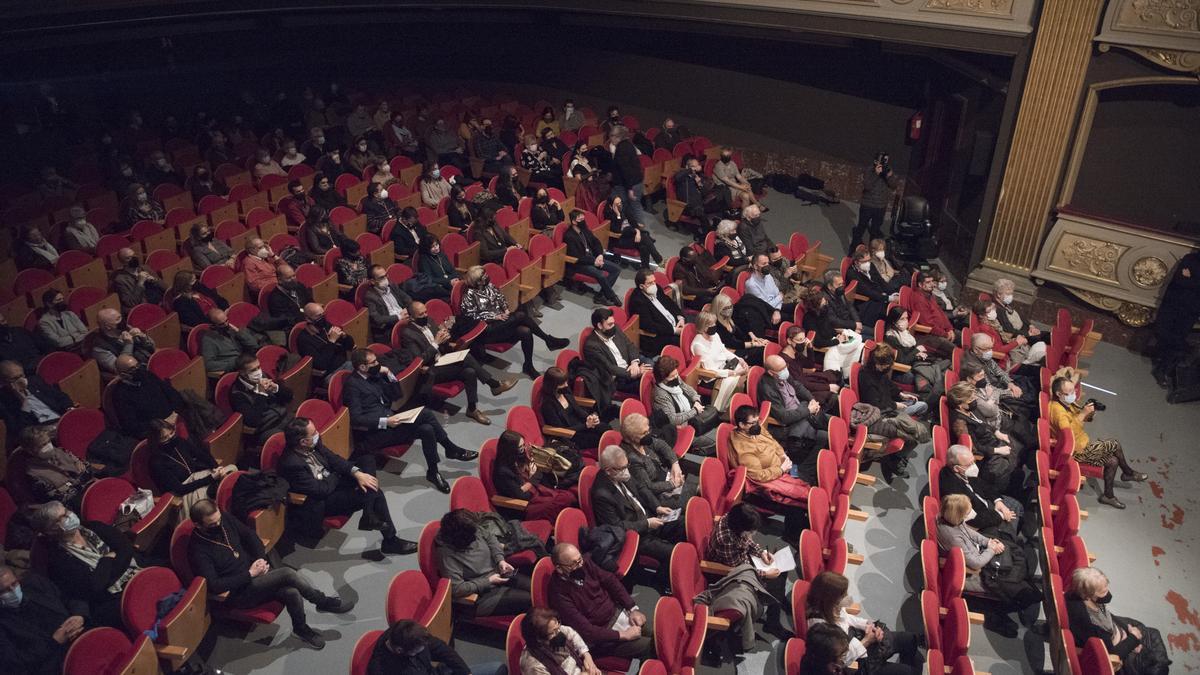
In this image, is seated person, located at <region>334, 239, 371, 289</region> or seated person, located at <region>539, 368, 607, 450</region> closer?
seated person, located at <region>539, 368, 607, 450</region>

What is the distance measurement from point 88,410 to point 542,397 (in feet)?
7.65

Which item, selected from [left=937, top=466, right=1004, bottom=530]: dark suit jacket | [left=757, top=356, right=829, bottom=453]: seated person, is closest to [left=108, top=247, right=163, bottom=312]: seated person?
[left=757, top=356, right=829, bottom=453]: seated person

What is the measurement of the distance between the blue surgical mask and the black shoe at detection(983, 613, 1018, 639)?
4.24 metres

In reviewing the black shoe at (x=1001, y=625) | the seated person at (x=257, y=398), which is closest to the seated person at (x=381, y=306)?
the seated person at (x=257, y=398)

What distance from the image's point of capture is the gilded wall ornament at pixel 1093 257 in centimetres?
675

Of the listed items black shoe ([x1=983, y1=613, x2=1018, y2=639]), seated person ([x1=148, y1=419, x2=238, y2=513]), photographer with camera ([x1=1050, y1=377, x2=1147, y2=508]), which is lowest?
black shoe ([x1=983, y1=613, x2=1018, y2=639])

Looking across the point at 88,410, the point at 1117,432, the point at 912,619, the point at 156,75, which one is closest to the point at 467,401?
the point at 88,410

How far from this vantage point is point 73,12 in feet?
24.8

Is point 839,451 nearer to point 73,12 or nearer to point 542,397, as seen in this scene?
point 542,397

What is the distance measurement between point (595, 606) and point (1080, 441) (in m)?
3.45

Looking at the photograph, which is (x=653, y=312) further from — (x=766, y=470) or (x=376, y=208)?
(x=376, y=208)

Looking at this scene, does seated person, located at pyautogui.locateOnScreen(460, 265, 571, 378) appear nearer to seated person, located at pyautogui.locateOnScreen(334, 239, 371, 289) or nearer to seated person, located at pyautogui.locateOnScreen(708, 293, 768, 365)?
seated person, located at pyautogui.locateOnScreen(334, 239, 371, 289)

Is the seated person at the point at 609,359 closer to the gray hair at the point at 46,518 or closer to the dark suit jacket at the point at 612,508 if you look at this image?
the dark suit jacket at the point at 612,508

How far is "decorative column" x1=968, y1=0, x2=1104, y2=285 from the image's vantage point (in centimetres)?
638
